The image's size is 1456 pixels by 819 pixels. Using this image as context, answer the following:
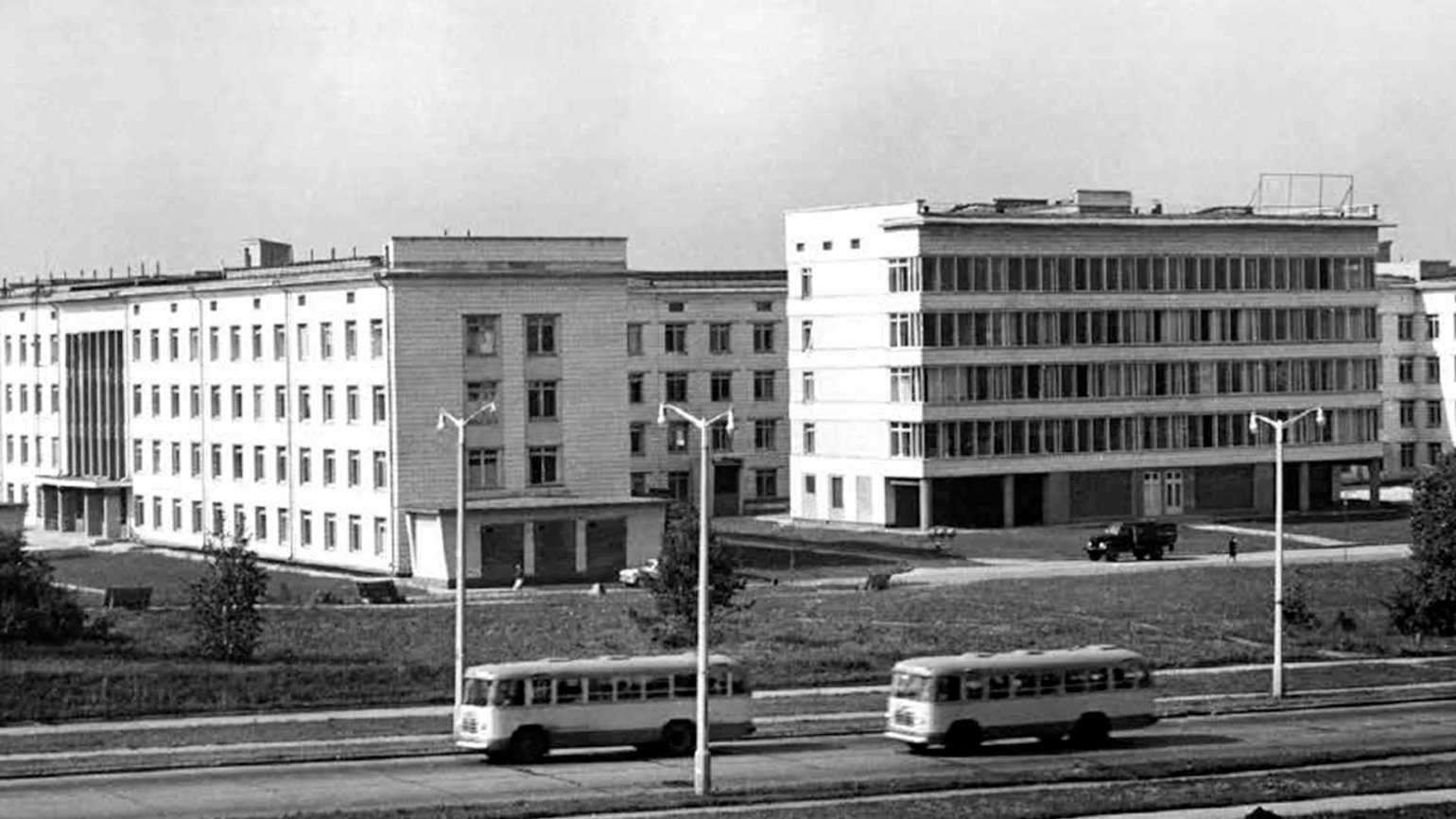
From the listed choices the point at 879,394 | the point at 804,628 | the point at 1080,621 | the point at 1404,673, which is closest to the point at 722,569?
the point at 804,628

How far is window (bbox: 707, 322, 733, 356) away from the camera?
A: 148625 millimetres

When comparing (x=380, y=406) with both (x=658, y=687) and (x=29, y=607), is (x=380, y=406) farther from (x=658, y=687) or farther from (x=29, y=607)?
(x=658, y=687)

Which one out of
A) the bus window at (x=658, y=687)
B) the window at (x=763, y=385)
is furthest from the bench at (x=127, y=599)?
the window at (x=763, y=385)

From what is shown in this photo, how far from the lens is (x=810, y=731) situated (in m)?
61.5

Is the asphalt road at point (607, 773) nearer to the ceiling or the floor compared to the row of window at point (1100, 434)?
nearer to the floor

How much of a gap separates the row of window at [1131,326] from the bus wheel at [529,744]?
7283 centimetres

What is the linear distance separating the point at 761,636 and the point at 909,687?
78.3 ft

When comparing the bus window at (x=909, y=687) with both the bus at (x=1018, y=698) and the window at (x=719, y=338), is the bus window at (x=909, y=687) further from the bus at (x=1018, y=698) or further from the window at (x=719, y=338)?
the window at (x=719, y=338)

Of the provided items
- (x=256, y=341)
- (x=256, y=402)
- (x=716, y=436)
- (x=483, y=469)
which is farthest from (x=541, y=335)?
(x=716, y=436)

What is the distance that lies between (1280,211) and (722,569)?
70.9 m

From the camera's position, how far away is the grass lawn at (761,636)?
68.0 metres

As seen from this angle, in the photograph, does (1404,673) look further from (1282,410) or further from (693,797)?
(1282,410)

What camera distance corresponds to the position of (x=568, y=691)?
2233 inches

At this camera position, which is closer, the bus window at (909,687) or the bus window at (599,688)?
the bus window at (599,688)
